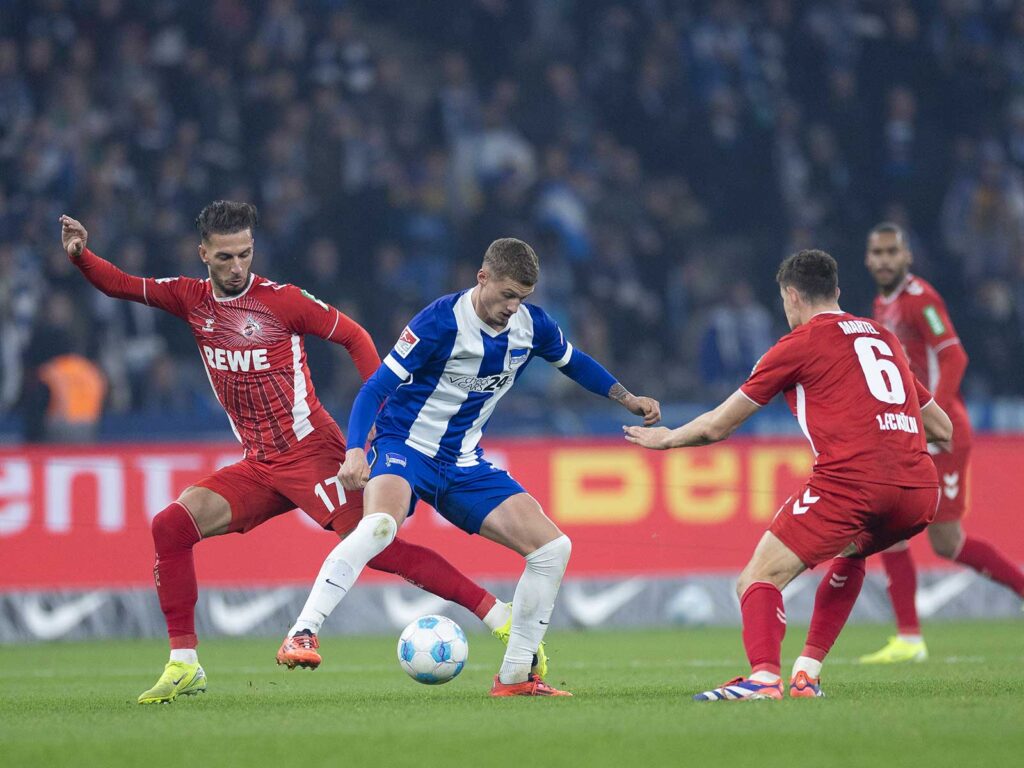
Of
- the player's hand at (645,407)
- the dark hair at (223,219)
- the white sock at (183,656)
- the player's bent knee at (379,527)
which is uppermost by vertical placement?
the dark hair at (223,219)

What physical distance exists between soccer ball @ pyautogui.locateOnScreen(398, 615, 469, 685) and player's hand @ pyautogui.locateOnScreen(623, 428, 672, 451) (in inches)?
45.5

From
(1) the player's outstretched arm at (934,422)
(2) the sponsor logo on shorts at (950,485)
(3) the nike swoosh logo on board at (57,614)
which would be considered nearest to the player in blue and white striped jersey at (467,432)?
(1) the player's outstretched arm at (934,422)

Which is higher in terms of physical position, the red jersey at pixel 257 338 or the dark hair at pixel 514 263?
the dark hair at pixel 514 263

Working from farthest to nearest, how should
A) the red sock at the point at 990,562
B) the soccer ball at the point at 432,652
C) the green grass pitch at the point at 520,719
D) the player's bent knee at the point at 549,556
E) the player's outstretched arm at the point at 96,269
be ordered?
1. the red sock at the point at 990,562
2. the player's outstretched arm at the point at 96,269
3. the player's bent knee at the point at 549,556
4. the soccer ball at the point at 432,652
5. the green grass pitch at the point at 520,719

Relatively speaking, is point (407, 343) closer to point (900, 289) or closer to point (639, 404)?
point (639, 404)

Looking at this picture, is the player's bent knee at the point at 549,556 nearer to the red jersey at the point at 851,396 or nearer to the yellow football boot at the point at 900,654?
the red jersey at the point at 851,396

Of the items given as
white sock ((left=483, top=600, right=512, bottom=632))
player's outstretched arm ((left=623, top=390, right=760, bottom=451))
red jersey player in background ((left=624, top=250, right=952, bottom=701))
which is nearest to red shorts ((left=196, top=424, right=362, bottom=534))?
white sock ((left=483, top=600, right=512, bottom=632))

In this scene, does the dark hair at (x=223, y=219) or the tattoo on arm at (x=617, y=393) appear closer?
the dark hair at (x=223, y=219)

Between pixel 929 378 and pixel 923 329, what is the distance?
1.02ft

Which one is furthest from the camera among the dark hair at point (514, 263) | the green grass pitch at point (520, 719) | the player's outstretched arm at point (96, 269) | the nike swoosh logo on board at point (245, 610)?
the nike swoosh logo on board at point (245, 610)

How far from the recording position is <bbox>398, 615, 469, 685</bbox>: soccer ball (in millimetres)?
6176

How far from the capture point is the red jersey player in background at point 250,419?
6.43 metres

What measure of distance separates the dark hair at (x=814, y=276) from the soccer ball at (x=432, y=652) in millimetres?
2096

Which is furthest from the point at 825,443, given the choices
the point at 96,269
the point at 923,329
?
the point at 96,269
